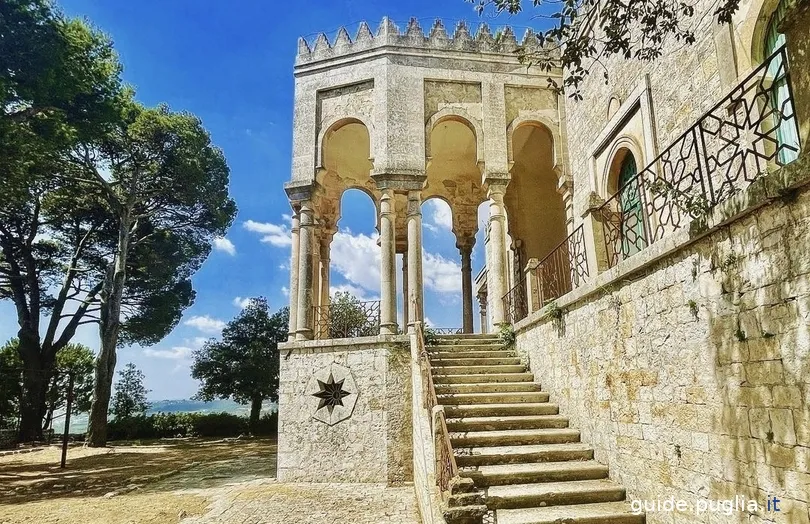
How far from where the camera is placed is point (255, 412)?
2347cm

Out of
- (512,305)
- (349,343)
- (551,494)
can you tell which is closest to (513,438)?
(551,494)

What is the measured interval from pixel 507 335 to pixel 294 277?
5042mm

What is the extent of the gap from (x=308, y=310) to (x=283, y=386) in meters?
1.76

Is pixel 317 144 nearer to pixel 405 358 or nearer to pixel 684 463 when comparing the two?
pixel 405 358

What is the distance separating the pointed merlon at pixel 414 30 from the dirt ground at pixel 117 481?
36.1 feet

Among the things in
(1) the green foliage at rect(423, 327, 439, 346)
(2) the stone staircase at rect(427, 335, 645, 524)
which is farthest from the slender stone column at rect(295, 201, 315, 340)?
(2) the stone staircase at rect(427, 335, 645, 524)

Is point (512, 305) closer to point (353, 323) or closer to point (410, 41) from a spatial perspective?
point (353, 323)

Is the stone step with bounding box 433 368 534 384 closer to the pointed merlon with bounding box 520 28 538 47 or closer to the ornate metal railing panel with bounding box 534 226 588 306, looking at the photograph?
the ornate metal railing panel with bounding box 534 226 588 306

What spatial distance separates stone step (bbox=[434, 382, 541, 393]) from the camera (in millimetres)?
8188

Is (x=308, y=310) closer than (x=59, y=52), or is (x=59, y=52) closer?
(x=308, y=310)

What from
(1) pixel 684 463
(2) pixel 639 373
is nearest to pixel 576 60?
(2) pixel 639 373

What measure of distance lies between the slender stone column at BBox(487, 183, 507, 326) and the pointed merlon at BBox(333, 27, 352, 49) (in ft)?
16.9

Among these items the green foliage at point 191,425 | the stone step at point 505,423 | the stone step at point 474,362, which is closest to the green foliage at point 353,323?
the stone step at point 474,362

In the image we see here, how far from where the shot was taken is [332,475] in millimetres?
9578
